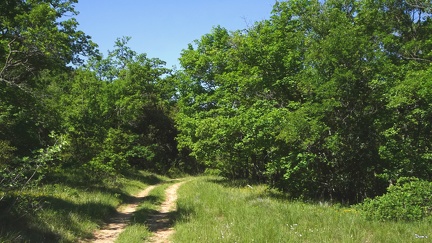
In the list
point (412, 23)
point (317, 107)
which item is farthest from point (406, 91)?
point (412, 23)

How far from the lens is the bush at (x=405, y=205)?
10.0 metres

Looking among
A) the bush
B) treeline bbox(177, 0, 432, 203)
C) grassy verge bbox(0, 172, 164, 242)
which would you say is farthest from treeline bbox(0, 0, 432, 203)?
the bush

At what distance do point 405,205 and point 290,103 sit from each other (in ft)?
24.1

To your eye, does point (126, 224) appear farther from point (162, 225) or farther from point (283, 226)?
point (283, 226)

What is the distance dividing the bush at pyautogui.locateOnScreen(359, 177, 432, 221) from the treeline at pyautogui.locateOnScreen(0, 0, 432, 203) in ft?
11.4

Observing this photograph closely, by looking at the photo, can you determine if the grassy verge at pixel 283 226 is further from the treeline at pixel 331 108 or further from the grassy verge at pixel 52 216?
the treeline at pixel 331 108

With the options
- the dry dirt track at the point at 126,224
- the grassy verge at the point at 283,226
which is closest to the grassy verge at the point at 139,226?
the dry dirt track at the point at 126,224

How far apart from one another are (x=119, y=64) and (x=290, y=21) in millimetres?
34783

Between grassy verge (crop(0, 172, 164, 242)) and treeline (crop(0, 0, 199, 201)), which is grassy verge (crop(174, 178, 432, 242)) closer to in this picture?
grassy verge (crop(0, 172, 164, 242))

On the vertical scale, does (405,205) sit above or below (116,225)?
above

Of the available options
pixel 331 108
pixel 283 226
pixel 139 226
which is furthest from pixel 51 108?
pixel 331 108

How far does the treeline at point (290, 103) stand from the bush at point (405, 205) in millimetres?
3487

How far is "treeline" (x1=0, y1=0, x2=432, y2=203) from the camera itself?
11.8 metres

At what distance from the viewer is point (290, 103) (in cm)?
1648
